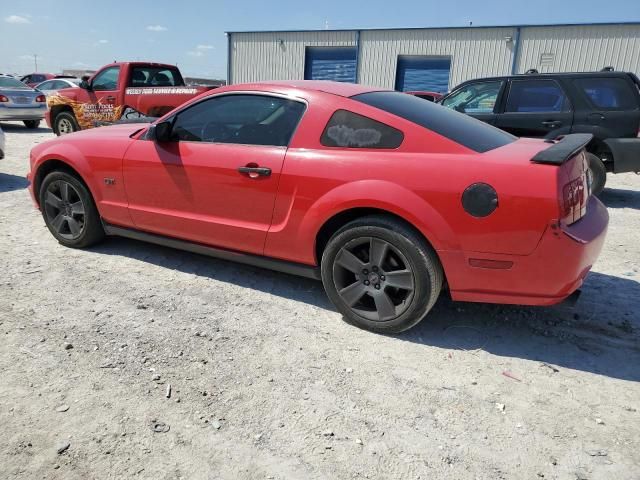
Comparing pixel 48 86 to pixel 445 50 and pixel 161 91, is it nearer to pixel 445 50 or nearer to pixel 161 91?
pixel 161 91

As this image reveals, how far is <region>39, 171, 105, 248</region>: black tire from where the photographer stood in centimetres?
449

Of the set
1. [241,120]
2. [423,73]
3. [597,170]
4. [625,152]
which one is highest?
[423,73]

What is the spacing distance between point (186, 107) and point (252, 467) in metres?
2.83

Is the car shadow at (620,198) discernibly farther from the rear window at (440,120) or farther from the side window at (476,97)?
the rear window at (440,120)

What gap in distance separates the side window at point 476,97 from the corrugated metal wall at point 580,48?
14791mm

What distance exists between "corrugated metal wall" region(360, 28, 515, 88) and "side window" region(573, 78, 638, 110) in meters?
15.3

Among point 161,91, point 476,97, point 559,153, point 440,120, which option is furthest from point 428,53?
point 559,153

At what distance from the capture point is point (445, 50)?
72.5 ft

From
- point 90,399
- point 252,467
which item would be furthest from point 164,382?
point 252,467

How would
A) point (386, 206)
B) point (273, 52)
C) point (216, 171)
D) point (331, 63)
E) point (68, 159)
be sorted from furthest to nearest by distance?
point (273, 52), point (331, 63), point (68, 159), point (216, 171), point (386, 206)

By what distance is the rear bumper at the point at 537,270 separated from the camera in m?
2.73

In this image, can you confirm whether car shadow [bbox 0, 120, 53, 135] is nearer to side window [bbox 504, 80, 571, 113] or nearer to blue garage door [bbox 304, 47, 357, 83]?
side window [bbox 504, 80, 571, 113]

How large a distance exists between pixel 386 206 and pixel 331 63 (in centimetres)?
2330

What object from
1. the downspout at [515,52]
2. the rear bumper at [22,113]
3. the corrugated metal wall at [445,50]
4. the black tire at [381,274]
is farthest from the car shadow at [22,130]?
the downspout at [515,52]
